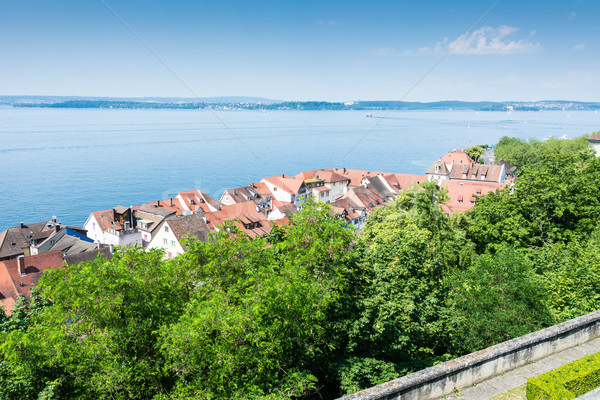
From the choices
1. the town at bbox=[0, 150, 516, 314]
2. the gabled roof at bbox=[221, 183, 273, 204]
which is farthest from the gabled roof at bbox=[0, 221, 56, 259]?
the gabled roof at bbox=[221, 183, 273, 204]

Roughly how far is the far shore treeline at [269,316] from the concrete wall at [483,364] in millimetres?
2384

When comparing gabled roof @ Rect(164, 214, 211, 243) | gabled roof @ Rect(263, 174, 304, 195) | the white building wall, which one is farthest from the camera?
gabled roof @ Rect(263, 174, 304, 195)

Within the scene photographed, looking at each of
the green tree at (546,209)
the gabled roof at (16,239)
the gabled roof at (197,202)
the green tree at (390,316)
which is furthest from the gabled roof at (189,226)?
the green tree at (390,316)

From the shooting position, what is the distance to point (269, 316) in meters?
12.1

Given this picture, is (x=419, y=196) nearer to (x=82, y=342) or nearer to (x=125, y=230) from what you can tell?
(x=82, y=342)

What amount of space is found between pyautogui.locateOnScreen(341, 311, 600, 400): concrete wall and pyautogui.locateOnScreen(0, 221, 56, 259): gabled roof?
54765 mm

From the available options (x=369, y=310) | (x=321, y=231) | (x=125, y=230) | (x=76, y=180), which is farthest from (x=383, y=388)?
(x=76, y=180)

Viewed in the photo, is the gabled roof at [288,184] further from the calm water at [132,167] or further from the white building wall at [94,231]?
the white building wall at [94,231]

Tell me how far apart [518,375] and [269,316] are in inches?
301

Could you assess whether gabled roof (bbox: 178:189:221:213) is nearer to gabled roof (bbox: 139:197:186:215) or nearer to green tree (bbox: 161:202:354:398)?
gabled roof (bbox: 139:197:186:215)

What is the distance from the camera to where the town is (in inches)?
1705

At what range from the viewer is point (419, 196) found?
36.8m

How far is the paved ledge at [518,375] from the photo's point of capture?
11.6 meters

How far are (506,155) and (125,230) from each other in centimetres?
10613
